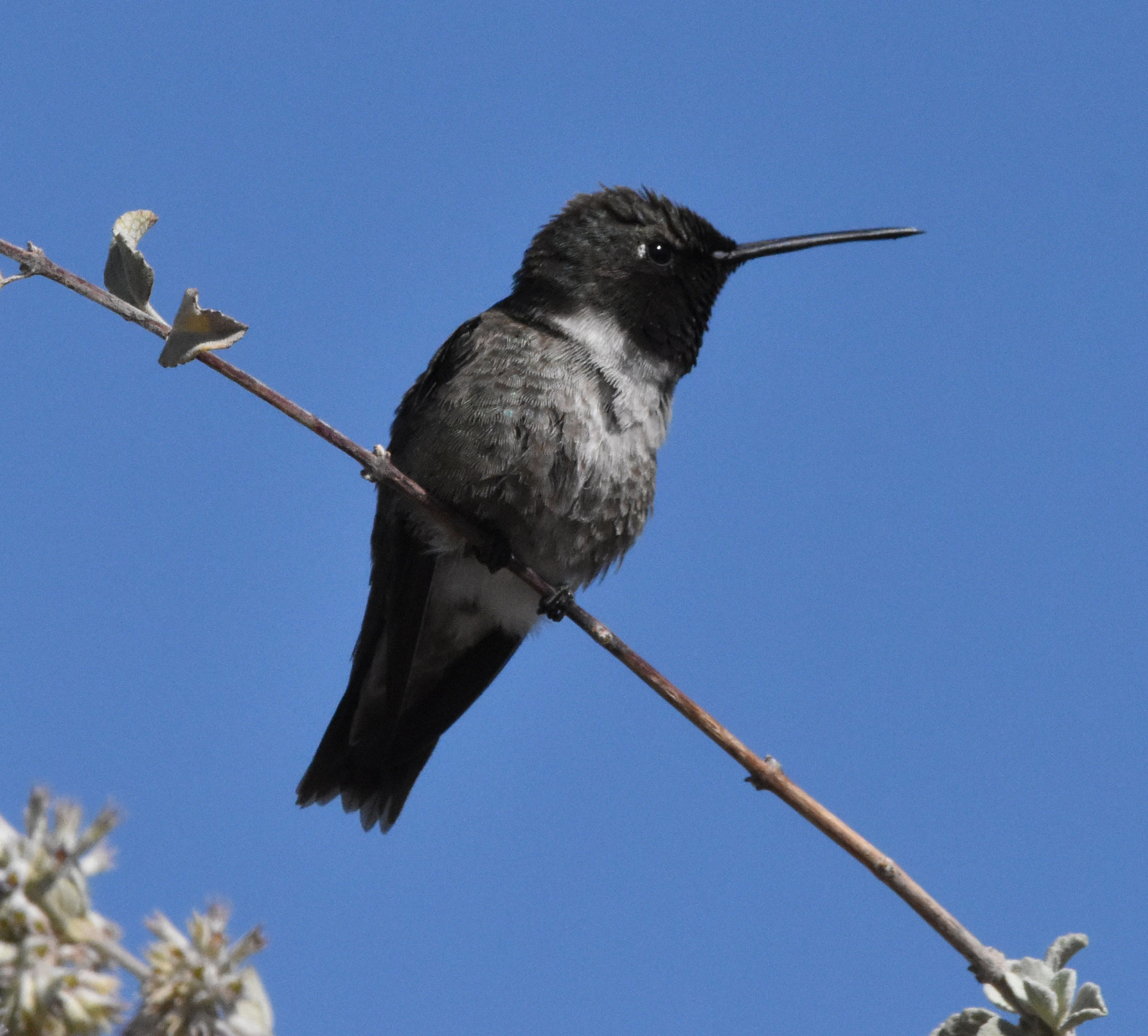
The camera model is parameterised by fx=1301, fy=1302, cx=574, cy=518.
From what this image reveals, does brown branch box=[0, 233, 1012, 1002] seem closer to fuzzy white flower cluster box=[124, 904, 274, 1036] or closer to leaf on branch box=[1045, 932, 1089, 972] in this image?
leaf on branch box=[1045, 932, 1089, 972]

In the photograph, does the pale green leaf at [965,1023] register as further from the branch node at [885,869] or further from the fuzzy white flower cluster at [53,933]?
the fuzzy white flower cluster at [53,933]

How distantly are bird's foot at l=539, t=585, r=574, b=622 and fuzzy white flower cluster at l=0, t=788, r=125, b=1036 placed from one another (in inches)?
85.6

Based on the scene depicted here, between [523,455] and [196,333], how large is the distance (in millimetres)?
2181

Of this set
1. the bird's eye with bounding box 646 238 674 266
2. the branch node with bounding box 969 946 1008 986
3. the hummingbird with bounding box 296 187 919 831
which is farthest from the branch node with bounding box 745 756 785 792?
the bird's eye with bounding box 646 238 674 266

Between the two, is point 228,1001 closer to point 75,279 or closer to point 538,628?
point 75,279

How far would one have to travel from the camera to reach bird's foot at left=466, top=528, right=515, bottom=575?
4.42 metres

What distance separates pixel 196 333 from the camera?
2289 mm

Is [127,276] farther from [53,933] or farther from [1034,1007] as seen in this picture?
[1034,1007]

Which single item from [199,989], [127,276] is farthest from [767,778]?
[127,276]

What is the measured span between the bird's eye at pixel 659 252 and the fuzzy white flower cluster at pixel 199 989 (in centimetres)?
445

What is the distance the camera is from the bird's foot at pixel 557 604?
3441mm

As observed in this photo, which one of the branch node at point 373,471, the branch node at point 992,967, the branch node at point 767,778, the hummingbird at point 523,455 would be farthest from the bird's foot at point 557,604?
the branch node at point 992,967

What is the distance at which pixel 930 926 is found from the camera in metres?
1.75

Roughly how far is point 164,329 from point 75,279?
171 millimetres
